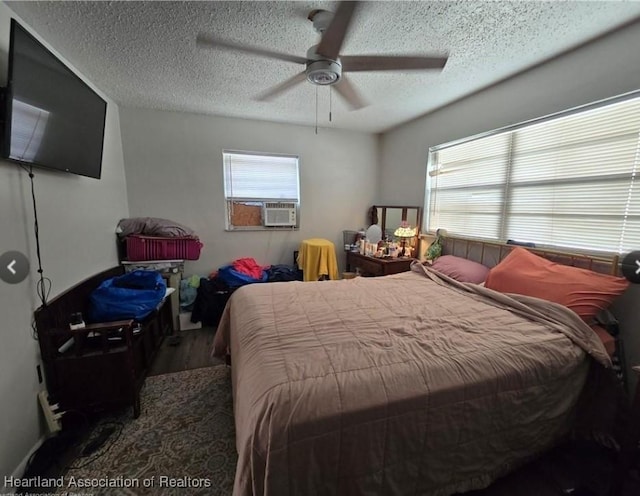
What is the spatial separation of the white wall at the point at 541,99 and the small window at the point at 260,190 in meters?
1.59

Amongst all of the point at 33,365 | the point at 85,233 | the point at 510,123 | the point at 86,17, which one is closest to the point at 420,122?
the point at 510,123

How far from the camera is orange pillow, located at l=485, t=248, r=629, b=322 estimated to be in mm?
1630

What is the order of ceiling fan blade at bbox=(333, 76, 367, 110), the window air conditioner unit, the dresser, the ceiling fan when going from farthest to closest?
the window air conditioner unit → the dresser → ceiling fan blade at bbox=(333, 76, 367, 110) → the ceiling fan

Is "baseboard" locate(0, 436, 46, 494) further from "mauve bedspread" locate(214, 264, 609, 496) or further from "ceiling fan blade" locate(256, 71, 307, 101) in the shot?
"ceiling fan blade" locate(256, 71, 307, 101)

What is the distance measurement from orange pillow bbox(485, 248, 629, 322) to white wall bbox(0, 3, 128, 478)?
120 inches

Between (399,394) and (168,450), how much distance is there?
142cm

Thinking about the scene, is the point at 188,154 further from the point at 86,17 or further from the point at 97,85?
the point at 86,17

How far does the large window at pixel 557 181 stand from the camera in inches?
69.9

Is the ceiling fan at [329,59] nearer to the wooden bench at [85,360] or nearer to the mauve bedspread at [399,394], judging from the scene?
the mauve bedspread at [399,394]

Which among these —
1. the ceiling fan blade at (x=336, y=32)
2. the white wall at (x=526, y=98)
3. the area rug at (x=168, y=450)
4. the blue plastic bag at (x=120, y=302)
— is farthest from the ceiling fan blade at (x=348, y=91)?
the area rug at (x=168, y=450)

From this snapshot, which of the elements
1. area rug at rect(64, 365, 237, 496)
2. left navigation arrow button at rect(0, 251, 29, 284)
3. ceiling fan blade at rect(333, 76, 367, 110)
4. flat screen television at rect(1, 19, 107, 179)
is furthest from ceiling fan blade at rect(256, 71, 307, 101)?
area rug at rect(64, 365, 237, 496)

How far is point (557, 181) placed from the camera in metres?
2.11

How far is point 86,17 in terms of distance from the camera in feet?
5.30

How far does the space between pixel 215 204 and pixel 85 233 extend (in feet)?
4.92
